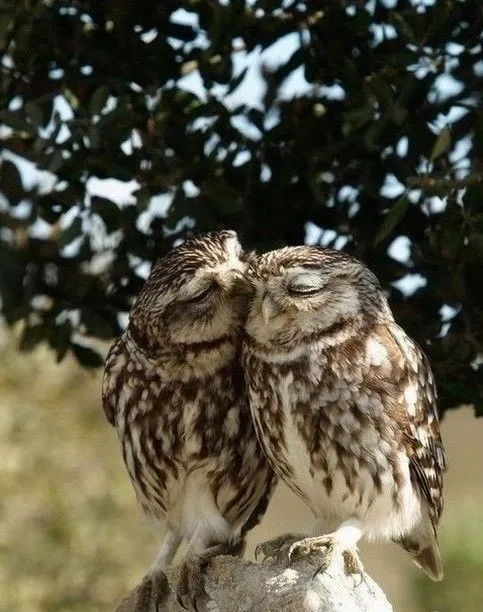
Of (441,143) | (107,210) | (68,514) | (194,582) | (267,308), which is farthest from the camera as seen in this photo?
(68,514)

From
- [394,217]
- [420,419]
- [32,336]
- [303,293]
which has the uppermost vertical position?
[394,217]

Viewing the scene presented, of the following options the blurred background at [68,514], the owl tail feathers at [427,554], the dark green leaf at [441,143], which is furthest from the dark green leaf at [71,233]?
the blurred background at [68,514]

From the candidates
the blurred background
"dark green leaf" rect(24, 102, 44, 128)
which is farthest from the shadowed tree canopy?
the blurred background

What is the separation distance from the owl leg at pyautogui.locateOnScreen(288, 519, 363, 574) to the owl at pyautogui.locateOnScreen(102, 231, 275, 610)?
1.00 ft

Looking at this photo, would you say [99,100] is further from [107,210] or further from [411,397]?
[411,397]

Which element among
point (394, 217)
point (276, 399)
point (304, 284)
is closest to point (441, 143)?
point (394, 217)

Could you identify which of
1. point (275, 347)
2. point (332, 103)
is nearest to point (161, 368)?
point (275, 347)

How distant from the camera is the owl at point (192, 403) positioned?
354 cm

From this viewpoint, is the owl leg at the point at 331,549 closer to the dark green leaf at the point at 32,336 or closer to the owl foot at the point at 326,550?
the owl foot at the point at 326,550

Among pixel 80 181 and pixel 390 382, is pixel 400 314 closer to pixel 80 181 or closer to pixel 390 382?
pixel 390 382

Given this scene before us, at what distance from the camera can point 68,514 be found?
249 inches

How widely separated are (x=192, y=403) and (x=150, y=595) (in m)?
0.52

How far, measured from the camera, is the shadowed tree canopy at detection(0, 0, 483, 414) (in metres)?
3.67

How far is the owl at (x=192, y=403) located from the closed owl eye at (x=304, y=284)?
0.16m
